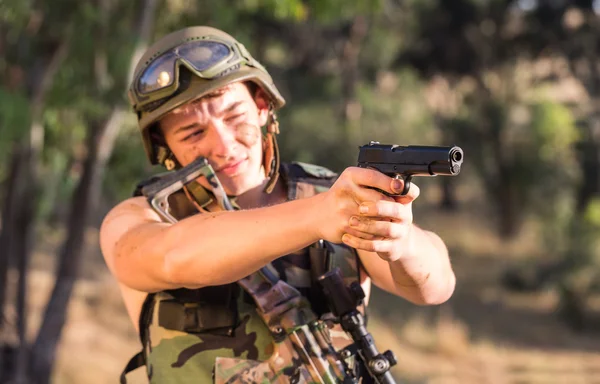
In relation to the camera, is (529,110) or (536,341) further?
(529,110)

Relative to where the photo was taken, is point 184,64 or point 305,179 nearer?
point 184,64

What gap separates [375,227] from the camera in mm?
1808

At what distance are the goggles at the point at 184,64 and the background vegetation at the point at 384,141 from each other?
3.07 meters

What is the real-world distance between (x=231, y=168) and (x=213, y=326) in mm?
489

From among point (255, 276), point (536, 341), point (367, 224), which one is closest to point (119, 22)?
point (255, 276)

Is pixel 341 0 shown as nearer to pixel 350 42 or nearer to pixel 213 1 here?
pixel 213 1

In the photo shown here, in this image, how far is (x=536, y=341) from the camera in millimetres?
18781

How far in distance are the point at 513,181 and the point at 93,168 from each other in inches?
945

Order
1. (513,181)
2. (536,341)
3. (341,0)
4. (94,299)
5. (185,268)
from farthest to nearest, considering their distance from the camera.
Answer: (513,181) → (536,341) → (94,299) → (341,0) → (185,268)

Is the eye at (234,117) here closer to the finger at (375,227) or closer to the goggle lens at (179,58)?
the goggle lens at (179,58)

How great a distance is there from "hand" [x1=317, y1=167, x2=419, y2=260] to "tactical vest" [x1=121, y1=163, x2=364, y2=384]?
0.70m

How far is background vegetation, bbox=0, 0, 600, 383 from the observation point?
24.2 feet

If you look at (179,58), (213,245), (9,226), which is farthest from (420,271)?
(9,226)

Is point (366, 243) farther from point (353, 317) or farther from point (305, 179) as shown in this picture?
point (305, 179)
